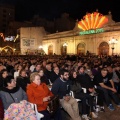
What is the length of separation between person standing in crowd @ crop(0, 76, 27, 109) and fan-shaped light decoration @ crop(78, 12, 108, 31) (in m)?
27.0

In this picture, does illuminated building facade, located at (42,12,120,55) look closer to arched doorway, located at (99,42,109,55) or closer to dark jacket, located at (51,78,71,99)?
arched doorway, located at (99,42,109,55)

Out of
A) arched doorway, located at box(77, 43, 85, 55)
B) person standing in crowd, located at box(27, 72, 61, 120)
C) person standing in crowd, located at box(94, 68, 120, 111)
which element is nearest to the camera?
person standing in crowd, located at box(27, 72, 61, 120)

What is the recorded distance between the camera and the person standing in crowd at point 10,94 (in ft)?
14.7

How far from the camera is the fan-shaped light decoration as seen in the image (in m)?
30.0

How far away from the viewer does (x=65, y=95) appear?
573cm

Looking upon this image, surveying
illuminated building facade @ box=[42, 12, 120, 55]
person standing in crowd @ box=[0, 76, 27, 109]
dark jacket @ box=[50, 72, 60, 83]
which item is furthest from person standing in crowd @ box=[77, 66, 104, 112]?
illuminated building facade @ box=[42, 12, 120, 55]

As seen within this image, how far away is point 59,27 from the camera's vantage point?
51.0m

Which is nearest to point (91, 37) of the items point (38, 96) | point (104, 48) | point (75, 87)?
point (104, 48)

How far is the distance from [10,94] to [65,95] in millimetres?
1867

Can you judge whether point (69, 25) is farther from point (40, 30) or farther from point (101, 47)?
point (101, 47)

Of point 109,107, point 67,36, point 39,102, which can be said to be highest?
point 67,36

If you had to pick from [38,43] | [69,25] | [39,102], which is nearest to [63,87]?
[39,102]

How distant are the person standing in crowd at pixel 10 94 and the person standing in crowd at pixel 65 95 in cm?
122

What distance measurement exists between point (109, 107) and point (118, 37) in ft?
70.0
